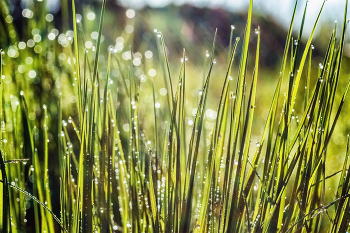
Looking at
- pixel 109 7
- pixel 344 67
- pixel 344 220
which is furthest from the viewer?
pixel 109 7

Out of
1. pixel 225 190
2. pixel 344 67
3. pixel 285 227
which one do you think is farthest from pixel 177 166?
pixel 344 67

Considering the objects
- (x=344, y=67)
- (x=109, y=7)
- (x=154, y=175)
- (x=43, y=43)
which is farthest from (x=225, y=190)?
(x=109, y=7)

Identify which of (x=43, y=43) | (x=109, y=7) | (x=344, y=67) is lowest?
(x=43, y=43)

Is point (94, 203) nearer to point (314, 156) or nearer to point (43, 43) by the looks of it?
point (314, 156)

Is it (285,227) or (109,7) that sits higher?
(109,7)

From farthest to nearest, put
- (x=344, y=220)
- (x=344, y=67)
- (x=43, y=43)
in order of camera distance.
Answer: (x=344, y=67) → (x=43, y=43) → (x=344, y=220)

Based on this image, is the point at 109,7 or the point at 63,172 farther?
the point at 109,7

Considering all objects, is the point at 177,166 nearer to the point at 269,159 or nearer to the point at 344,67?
the point at 269,159

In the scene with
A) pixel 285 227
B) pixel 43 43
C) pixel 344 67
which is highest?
pixel 344 67

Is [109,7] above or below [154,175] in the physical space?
above
